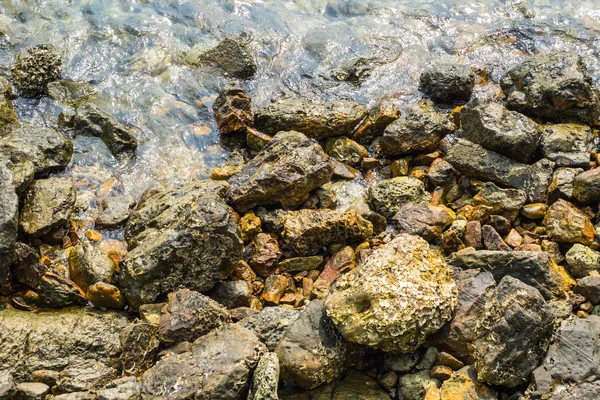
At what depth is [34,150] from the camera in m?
8.42

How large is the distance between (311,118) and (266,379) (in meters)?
5.13

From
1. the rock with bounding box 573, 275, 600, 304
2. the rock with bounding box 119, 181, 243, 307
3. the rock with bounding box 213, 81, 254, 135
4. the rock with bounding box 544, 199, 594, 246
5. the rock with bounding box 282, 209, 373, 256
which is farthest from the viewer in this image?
the rock with bounding box 213, 81, 254, 135

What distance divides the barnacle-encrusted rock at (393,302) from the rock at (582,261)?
1893mm

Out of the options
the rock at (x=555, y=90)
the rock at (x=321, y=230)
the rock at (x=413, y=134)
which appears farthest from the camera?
the rock at (x=555, y=90)

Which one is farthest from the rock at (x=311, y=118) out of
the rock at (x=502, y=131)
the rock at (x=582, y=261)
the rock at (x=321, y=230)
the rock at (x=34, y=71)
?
the rock at (x=34, y=71)

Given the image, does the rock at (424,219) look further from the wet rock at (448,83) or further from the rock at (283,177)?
the wet rock at (448,83)

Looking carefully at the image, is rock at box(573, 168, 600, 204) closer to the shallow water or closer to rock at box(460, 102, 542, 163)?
rock at box(460, 102, 542, 163)

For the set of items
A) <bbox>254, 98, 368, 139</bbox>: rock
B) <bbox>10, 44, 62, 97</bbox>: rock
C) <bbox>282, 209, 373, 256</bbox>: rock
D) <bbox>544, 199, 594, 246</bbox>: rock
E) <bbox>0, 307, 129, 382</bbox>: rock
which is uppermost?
<bbox>10, 44, 62, 97</bbox>: rock

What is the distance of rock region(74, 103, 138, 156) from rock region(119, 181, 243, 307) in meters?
2.74

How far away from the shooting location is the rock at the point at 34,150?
8023 millimetres

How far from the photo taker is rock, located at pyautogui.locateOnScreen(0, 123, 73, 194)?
8.02 m

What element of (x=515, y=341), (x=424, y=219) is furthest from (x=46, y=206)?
(x=515, y=341)

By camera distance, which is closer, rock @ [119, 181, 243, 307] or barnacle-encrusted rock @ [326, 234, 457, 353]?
barnacle-encrusted rock @ [326, 234, 457, 353]

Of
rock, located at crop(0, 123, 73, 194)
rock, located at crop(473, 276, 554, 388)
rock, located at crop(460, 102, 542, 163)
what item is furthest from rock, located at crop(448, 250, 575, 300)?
rock, located at crop(0, 123, 73, 194)
